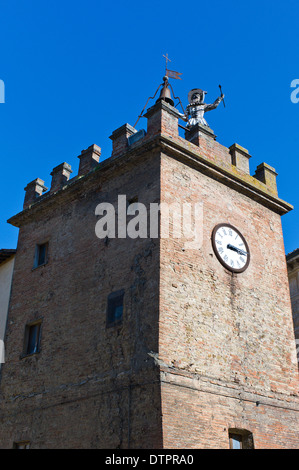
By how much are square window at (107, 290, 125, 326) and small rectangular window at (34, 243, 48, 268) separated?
311 cm

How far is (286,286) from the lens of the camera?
522 inches

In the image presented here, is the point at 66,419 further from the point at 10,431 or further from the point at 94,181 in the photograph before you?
the point at 94,181

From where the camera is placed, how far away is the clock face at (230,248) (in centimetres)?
1189

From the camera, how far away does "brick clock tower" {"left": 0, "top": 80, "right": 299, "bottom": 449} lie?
394 inches

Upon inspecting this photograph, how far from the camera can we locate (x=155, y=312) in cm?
1015

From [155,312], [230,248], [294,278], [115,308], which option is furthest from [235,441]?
[294,278]

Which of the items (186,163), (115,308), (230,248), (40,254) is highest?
(186,163)

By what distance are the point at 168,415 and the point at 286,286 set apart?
5287 millimetres

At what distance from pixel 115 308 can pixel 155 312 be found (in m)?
1.28

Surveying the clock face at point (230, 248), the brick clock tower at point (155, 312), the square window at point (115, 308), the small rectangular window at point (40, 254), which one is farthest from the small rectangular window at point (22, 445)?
the clock face at point (230, 248)

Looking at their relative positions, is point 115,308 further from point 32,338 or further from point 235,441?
point 235,441

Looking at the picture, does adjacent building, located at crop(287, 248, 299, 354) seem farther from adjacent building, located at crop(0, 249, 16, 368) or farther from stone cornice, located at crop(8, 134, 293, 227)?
adjacent building, located at crop(0, 249, 16, 368)

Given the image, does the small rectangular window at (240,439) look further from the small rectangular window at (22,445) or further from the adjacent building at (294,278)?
the adjacent building at (294,278)
